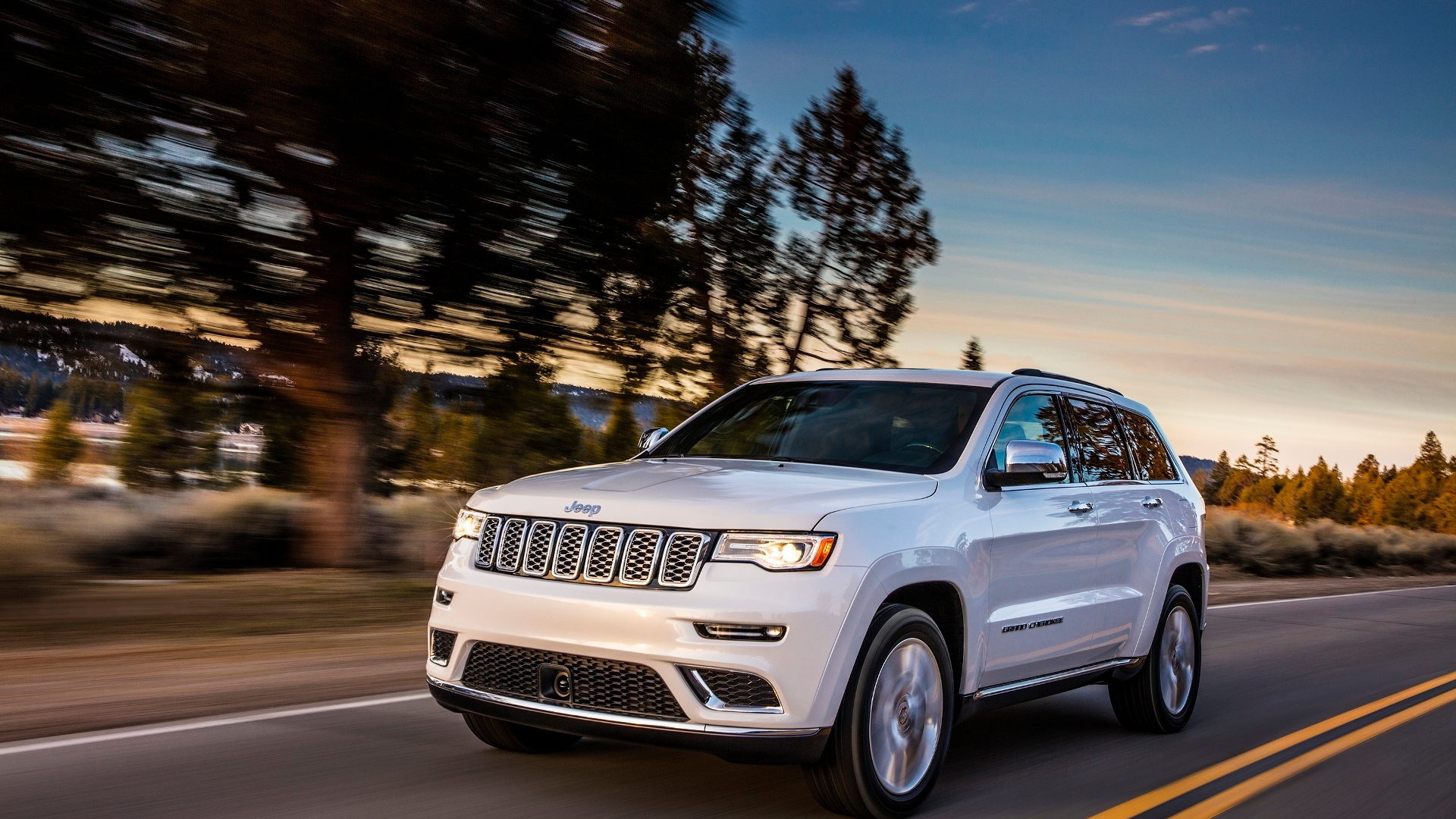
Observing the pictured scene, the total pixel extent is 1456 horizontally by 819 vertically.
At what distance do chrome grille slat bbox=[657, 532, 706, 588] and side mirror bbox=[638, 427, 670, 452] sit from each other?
6.72 ft

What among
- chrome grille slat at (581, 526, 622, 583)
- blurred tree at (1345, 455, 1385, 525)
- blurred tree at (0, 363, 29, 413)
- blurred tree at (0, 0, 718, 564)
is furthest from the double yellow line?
blurred tree at (1345, 455, 1385, 525)

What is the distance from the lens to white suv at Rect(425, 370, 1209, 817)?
15.8ft

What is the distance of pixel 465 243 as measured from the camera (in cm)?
1284

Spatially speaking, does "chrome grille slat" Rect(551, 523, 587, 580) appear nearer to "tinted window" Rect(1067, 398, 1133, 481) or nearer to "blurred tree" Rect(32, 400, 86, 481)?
"tinted window" Rect(1067, 398, 1133, 481)

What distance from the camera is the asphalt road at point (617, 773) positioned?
5305 millimetres

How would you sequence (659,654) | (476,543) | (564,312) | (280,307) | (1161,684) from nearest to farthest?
(659,654)
(476,543)
(1161,684)
(280,307)
(564,312)

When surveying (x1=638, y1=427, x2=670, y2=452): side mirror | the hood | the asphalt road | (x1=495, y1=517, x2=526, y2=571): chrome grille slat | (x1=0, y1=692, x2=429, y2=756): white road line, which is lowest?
(x1=0, y1=692, x2=429, y2=756): white road line

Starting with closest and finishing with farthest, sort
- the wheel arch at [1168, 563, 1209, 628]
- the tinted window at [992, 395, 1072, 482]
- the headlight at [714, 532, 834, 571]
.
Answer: the headlight at [714, 532, 834, 571] → the tinted window at [992, 395, 1072, 482] → the wheel arch at [1168, 563, 1209, 628]

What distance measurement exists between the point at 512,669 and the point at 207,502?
10529mm

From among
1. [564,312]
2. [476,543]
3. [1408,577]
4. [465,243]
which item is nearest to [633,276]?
[564,312]

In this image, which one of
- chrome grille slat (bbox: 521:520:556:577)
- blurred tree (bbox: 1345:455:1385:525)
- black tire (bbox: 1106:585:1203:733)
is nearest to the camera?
chrome grille slat (bbox: 521:520:556:577)

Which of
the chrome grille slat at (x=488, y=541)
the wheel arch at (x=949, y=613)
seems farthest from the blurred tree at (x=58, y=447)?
the wheel arch at (x=949, y=613)

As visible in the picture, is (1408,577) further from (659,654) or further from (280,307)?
(659,654)

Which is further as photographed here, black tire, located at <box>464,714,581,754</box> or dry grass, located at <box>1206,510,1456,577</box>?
dry grass, located at <box>1206,510,1456,577</box>
